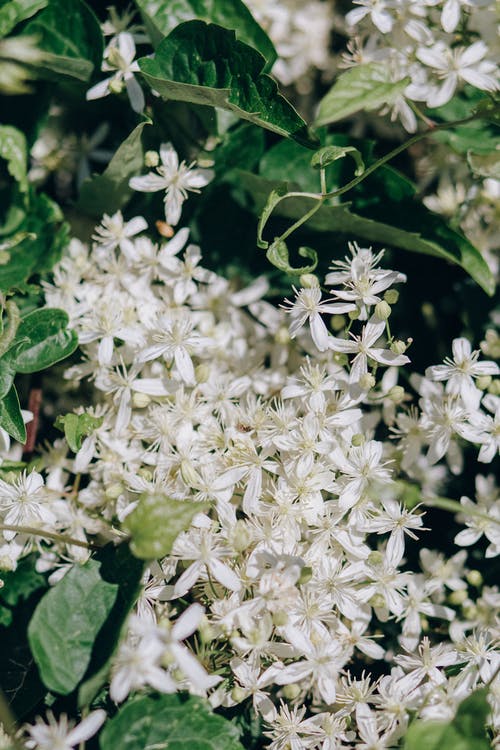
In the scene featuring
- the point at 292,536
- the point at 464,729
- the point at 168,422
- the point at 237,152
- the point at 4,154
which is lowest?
the point at 464,729

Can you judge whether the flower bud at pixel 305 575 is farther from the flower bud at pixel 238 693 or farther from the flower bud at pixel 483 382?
the flower bud at pixel 483 382

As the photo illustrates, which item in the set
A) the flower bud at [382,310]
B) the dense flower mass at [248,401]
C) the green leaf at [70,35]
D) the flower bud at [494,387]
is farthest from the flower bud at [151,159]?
the flower bud at [494,387]

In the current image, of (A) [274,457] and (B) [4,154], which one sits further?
(B) [4,154]

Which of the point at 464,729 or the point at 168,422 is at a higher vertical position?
the point at 168,422

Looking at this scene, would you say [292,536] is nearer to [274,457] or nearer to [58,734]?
[274,457]

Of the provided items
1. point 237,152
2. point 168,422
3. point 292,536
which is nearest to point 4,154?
point 237,152

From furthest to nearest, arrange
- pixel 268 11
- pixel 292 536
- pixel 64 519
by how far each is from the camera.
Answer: pixel 268 11 → pixel 64 519 → pixel 292 536

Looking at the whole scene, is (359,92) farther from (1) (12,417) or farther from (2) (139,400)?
(1) (12,417)

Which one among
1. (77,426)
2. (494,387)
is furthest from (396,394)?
(77,426)
